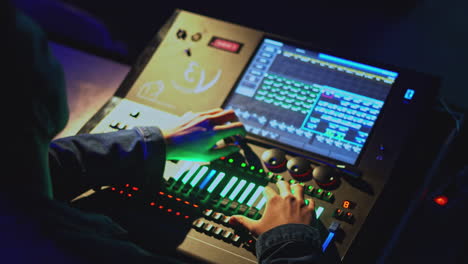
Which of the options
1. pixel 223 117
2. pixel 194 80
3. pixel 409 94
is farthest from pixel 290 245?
pixel 194 80

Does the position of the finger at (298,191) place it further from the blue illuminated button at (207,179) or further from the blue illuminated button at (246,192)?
the blue illuminated button at (207,179)

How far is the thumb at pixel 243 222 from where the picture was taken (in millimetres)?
1040

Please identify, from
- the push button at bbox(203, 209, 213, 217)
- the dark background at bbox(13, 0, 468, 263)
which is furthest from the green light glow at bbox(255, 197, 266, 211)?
the dark background at bbox(13, 0, 468, 263)

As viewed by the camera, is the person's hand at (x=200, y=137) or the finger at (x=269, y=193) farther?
the person's hand at (x=200, y=137)

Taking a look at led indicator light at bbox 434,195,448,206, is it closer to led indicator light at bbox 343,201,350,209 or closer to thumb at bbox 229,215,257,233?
led indicator light at bbox 343,201,350,209

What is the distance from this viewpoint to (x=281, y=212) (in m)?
1.06

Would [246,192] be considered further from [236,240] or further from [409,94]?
[409,94]

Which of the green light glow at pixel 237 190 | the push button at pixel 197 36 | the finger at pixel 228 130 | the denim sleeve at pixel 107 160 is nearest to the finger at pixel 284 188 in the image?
the green light glow at pixel 237 190

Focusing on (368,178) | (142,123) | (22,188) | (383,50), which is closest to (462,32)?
(383,50)

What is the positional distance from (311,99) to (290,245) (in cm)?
53

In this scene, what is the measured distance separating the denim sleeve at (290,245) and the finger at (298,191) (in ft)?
0.37

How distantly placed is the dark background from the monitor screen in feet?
0.38

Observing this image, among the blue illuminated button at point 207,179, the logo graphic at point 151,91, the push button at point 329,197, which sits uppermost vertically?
the logo graphic at point 151,91

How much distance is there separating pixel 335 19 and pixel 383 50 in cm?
20
